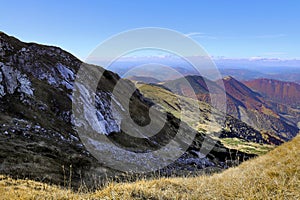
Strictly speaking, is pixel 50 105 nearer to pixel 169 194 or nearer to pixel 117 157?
pixel 117 157

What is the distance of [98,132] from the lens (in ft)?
115

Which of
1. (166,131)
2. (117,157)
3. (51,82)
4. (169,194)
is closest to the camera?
(169,194)

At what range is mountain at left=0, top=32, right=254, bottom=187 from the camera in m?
17.4

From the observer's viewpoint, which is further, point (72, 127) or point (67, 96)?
point (67, 96)

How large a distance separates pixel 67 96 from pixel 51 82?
3758 millimetres

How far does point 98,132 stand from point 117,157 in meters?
7.05

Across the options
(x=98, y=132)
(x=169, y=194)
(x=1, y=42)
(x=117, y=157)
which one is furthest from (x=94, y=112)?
(x=169, y=194)

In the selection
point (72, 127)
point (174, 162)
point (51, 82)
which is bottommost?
point (174, 162)

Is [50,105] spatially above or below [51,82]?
below

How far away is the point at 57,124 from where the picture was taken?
29.4 m

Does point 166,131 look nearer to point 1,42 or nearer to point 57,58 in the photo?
point 57,58

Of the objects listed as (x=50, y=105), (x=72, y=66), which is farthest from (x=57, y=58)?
(x=50, y=105)

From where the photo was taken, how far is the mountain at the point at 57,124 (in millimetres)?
17359

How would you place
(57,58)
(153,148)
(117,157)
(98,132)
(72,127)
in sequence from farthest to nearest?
(57,58) < (153,148) < (98,132) < (72,127) < (117,157)
